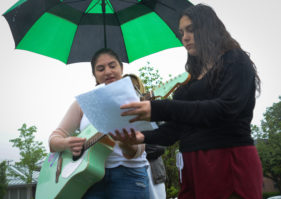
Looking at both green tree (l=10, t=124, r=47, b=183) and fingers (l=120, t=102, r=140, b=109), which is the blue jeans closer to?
fingers (l=120, t=102, r=140, b=109)

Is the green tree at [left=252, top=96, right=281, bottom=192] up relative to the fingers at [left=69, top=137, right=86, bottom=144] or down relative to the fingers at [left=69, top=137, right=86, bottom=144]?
down

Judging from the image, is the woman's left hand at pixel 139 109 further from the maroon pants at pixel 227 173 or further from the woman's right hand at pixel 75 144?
the woman's right hand at pixel 75 144

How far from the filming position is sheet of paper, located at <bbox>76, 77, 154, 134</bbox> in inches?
57.0

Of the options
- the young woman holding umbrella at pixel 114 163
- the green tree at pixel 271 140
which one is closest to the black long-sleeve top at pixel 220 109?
the young woman holding umbrella at pixel 114 163

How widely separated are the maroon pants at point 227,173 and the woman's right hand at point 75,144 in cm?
129

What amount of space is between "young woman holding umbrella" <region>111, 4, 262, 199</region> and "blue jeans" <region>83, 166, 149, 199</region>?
686 mm

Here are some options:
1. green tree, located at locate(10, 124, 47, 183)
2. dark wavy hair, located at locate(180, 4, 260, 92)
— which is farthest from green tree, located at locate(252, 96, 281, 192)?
dark wavy hair, located at locate(180, 4, 260, 92)

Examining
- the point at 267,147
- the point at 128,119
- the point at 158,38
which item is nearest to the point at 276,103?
the point at 267,147

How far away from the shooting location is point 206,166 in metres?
1.55

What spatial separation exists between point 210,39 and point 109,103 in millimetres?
774

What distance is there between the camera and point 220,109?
1.44m

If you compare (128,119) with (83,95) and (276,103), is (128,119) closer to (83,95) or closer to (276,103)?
(83,95)

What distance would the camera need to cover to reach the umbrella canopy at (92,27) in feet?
11.9

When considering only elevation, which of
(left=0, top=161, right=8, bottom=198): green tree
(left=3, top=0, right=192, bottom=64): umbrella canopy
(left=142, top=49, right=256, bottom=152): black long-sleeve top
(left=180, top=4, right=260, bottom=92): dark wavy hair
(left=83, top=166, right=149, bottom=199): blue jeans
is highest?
(left=3, top=0, right=192, bottom=64): umbrella canopy
